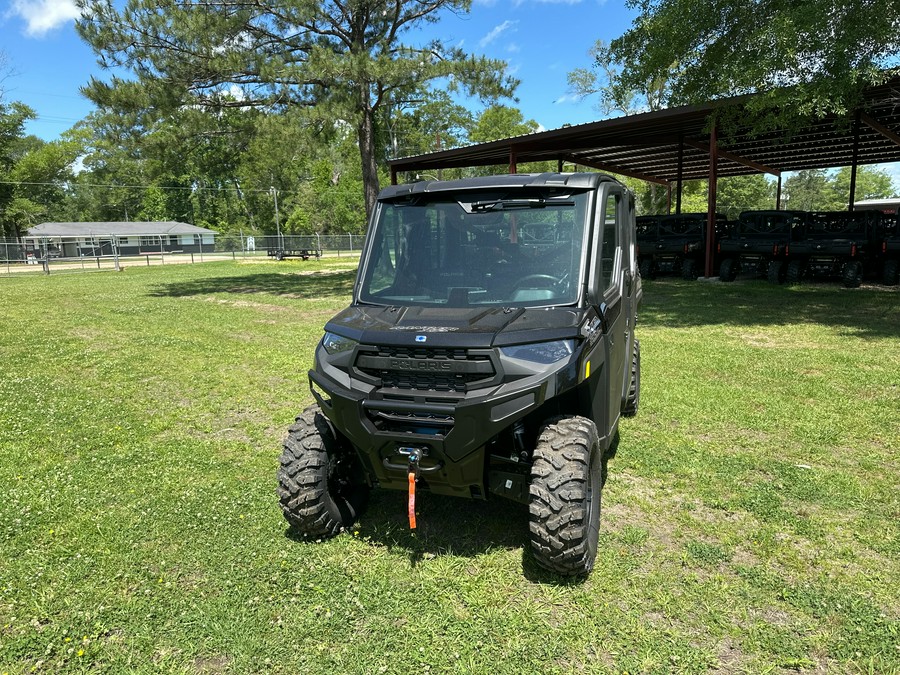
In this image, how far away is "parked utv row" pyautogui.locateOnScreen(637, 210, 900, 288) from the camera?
15312 mm

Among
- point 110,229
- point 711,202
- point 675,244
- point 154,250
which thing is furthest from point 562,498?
point 110,229

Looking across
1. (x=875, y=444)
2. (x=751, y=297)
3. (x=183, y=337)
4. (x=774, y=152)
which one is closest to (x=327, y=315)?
(x=183, y=337)

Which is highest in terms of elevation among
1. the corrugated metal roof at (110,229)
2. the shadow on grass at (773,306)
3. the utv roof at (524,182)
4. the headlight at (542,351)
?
the corrugated metal roof at (110,229)

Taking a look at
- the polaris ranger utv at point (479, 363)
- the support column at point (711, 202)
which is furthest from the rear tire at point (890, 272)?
the polaris ranger utv at point (479, 363)

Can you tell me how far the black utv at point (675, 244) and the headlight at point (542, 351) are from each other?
16.7m

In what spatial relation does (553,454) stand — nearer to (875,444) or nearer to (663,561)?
(663,561)

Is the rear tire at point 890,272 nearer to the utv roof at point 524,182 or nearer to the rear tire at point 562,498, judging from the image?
the utv roof at point 524,182

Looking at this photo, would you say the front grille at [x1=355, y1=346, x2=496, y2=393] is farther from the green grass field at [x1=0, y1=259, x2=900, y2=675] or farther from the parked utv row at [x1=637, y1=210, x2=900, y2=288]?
the parked utv row at [x1=637, y1=210, x2=900, y2=288]

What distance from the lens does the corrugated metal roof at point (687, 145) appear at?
1558cm

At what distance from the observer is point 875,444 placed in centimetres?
493

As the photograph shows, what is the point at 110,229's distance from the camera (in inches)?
2509

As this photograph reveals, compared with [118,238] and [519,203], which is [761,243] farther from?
[118,238]

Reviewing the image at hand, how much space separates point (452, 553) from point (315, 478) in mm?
883

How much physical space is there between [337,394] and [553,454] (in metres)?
1.11
